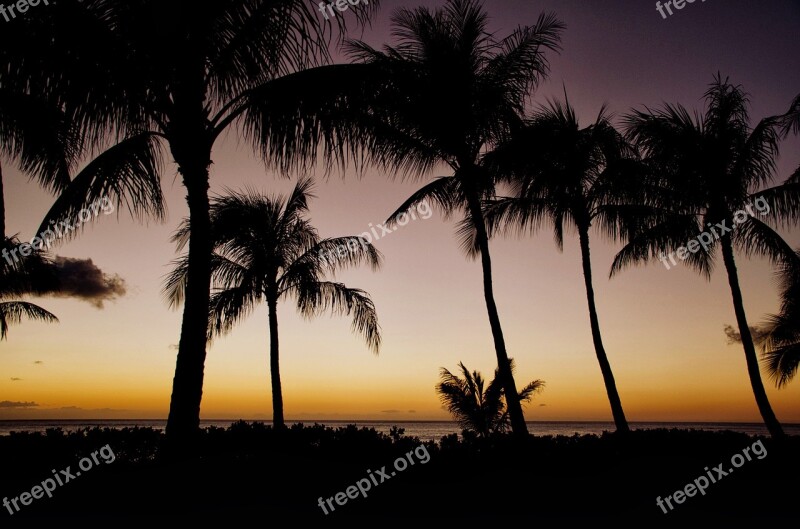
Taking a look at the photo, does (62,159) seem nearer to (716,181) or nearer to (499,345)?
(499,345)

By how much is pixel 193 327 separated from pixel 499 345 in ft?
20.4

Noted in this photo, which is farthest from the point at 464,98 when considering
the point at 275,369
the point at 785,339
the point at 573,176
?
the point at 785,339

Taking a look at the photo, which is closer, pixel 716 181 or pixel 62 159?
pixel 62 159

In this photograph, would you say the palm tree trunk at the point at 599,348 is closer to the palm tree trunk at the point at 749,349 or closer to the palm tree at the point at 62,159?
the palm tree trunk at the point at 749,349

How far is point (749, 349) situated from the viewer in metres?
11.4

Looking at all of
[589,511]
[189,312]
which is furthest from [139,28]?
[589,511]

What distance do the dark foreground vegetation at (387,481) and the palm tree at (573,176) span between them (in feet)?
12.3

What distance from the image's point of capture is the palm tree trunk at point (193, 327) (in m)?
5.80

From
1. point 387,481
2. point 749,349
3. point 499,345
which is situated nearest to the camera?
point 387,481

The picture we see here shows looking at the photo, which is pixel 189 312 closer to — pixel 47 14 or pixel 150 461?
pixel 150 461

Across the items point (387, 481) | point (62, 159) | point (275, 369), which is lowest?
point (387, 481)

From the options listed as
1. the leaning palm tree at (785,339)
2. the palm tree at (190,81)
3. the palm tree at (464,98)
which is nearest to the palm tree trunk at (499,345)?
the palm tree at (464,98)

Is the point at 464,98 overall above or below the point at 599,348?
above

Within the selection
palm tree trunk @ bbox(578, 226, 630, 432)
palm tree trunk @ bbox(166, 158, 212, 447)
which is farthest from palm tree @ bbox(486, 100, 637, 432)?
palm tree trunk @ bbox(166, 158, 212, 447)
